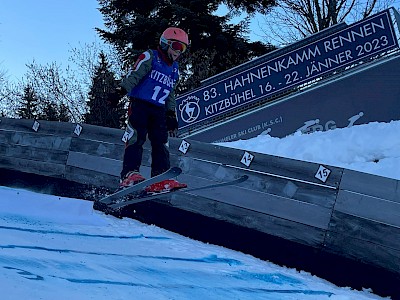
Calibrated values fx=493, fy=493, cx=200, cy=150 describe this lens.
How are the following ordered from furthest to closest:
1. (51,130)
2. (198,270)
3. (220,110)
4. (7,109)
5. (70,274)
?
(7,109) < (220,110) < (51,130) < (198,270) < (70,274)

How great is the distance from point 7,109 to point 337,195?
26.2 meters

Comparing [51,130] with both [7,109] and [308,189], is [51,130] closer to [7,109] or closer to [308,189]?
[308,189]

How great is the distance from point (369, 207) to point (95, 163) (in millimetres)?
4142

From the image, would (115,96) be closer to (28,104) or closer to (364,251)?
(364,251)

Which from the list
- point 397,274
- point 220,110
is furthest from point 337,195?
point 220,110

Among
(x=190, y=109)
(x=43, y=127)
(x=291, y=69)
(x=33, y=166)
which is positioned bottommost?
(x=33, y=166)

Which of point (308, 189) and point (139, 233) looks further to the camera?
point (139, 233)

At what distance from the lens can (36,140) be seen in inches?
327

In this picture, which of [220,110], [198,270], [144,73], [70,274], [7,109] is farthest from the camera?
[7,109]

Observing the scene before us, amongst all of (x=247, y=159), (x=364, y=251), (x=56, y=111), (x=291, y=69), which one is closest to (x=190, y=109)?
(x=291, y=69)

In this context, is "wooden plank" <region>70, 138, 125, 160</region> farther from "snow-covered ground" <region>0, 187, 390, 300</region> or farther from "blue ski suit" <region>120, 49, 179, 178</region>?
"blue ski suit" <region>120, 49, 179, 178</region>

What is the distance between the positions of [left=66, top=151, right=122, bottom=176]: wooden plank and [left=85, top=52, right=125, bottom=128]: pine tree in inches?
574

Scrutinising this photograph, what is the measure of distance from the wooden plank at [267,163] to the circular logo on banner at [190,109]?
4.82m

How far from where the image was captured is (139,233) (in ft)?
19.3
